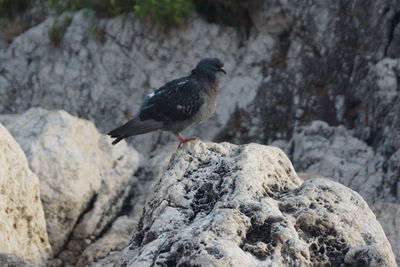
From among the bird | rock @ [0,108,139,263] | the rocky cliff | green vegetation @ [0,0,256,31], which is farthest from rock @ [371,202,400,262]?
green vegetation @ [0,0,256,31]

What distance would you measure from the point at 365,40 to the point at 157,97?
12.9ft

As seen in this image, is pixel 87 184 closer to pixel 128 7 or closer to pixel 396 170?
pixel 396 170

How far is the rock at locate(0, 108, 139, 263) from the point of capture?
8.72 m

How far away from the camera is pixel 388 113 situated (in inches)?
415

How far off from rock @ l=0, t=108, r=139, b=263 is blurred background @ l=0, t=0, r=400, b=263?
7.74 ft

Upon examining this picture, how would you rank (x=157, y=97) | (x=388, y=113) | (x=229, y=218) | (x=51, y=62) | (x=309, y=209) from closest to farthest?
(x=229, y=218) < (x=309, y=209) < (x=157, y=97) < (x=388, y=113) < (x=51, y=62)

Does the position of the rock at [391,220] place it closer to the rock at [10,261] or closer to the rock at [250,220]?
the rock at [250,220]

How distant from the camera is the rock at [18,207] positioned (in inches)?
286

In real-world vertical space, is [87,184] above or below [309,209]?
below

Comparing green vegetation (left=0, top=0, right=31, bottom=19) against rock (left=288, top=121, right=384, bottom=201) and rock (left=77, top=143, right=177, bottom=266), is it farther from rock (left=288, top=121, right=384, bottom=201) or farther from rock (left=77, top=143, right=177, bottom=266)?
rock (left=288, top=121, right=384, bottom=201)

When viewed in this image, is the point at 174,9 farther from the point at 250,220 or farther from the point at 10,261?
the point at 250,220

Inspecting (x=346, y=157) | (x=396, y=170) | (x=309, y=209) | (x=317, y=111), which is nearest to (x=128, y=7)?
(x=317, y=111)

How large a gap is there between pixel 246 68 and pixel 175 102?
4.22 meters

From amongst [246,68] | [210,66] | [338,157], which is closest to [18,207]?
[210,66]
